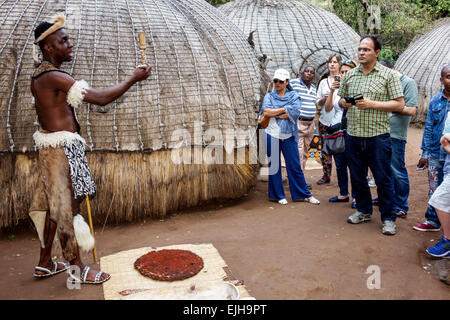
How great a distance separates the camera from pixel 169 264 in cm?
338

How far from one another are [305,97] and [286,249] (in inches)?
97.6

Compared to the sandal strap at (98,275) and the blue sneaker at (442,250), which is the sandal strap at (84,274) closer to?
the sandal strap at (98,275)

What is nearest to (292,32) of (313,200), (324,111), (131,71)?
(324,111)

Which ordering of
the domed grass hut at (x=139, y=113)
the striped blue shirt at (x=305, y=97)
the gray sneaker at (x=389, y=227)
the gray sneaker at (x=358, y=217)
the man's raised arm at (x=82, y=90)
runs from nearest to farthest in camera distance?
the man's raised arm at (x=82, y=90) → the gray sneaker at (x=389, y=227) → the domed grass hut at (x=139, y=113) → the gray sneaker at (x=358, y=217) → the striped blue shirt at (x=305, y=97)

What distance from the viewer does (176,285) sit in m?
3.09

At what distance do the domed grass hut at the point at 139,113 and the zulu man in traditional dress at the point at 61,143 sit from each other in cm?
118

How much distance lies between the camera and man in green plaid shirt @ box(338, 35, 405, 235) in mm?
3791

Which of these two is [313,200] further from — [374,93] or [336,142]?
[374,93]

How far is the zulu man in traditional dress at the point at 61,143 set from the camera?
285cm

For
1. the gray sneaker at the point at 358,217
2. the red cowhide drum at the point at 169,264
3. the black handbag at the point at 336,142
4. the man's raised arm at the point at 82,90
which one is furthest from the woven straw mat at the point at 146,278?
the black handbag at the point at 336,142

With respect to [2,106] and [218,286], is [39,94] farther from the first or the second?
[218,286]

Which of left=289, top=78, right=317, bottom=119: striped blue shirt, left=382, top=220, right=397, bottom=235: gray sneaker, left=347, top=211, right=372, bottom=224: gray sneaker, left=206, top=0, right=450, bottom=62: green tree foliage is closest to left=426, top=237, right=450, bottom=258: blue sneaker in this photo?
left=382, top=220, right=397, bottom=235: gray sneaker

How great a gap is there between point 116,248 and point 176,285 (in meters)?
1.05

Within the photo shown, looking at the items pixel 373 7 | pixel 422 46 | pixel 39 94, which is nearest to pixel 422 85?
pixel 422 46
